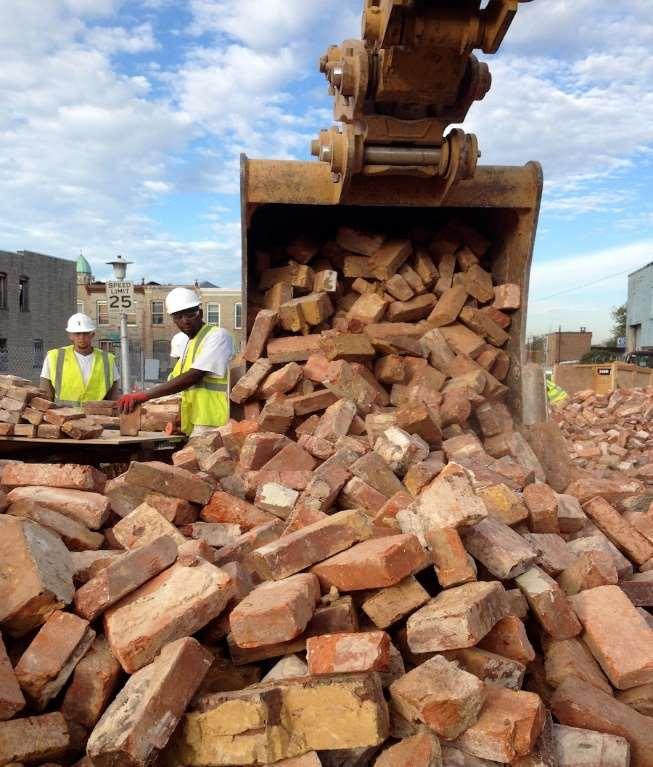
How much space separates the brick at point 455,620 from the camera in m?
2.33

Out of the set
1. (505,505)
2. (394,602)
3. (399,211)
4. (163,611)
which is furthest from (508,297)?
(163,611)

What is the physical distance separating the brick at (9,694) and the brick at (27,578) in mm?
200

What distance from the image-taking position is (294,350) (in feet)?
16.4

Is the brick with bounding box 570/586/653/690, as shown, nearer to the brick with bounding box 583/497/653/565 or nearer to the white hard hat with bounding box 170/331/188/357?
the brick with bounding box 583/497/653/565

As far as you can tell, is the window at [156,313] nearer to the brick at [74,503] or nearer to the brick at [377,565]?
the brick at [74,503]

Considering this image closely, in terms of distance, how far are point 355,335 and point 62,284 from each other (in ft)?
88.0

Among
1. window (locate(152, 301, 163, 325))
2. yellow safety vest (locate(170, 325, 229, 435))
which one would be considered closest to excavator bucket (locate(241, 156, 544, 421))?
yellow safety vest (locate(170, 325, 229, 435))

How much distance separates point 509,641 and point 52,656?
1.61m

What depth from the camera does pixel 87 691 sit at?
230 centimetres

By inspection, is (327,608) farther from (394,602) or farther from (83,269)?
(83,269)

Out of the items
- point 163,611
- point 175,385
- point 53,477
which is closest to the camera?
point 163,611

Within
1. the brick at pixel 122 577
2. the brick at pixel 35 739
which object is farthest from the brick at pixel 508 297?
the brick at pixel 35 739

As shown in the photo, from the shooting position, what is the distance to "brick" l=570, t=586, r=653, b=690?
258 cm

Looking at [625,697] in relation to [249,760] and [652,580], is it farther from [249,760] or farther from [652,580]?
[249,760]
